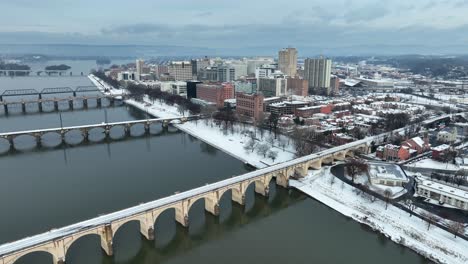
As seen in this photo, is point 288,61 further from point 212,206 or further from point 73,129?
point 212,206

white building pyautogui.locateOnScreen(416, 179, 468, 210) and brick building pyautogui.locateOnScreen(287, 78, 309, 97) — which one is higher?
brick building pyautogui.locateOnScreen(287, 78, 309, 97)

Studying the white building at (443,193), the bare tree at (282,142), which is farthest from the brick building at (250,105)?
the white building at (443,193)

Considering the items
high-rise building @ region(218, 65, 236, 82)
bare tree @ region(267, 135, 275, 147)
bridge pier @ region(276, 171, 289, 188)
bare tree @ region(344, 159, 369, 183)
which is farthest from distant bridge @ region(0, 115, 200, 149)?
high-rise building @ region(218, 65, 236, 82)

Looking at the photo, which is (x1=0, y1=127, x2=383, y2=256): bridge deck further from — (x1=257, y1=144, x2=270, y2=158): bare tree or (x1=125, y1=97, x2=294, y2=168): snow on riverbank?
(x1=257, y1=144, x2=270, y2=158): bare tree

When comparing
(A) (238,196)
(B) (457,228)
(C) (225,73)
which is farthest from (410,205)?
(C) (225,73)

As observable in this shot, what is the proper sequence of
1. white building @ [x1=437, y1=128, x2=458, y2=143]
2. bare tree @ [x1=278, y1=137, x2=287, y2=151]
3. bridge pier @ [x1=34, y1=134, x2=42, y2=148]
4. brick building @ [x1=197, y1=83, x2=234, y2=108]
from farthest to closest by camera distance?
brick building @ [x1=197, y1=83, x2=234, y2=108] → bridge pier @ [x1=34, y1=134, x2=42, y2=148] → white building @ [x1=437, y1=128, x2=458, y2=143] → bare tree @ [x1=278, y1=137, x2=287, y2=151]

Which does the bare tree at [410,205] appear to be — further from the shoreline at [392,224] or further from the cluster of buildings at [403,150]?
the cluster of buildings at [403,150]
